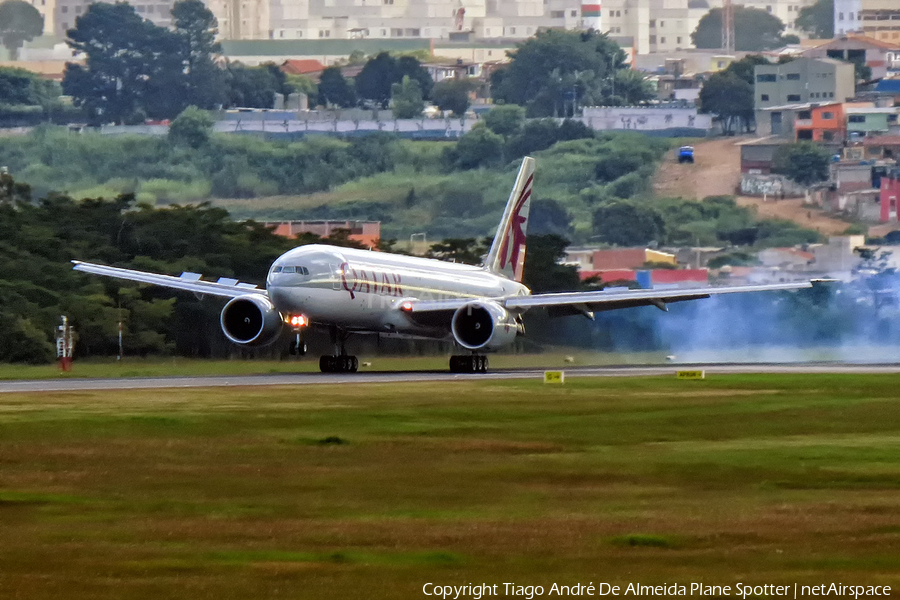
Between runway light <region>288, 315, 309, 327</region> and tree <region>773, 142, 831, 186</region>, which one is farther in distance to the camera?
tree <region>773, 142, 831, 186</region>

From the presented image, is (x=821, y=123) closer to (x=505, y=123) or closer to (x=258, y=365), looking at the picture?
(x=505, y=123)

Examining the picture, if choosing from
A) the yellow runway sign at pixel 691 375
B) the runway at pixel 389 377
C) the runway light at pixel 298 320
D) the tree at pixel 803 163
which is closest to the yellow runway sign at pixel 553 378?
the runway at pixel 389 377

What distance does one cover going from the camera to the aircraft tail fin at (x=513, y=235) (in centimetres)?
6425

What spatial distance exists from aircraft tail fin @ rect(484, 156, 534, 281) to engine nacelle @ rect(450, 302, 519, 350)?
294 inches

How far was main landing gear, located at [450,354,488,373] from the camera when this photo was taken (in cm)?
5662

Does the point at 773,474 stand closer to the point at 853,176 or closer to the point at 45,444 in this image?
the point at 45,444

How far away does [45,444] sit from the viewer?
29891mm

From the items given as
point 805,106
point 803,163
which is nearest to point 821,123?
point 805,106

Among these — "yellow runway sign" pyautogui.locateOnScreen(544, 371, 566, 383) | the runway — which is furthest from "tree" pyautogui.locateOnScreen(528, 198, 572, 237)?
"yellow runway sign" pyautogui.locateOnScreen(544, 371, 566, 383)

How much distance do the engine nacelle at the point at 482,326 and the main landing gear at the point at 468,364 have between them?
67 centimetres

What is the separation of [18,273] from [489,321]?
2153 centimetres

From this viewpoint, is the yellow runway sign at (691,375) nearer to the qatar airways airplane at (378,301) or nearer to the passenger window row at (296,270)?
the qatar airways airplane at (378,301)

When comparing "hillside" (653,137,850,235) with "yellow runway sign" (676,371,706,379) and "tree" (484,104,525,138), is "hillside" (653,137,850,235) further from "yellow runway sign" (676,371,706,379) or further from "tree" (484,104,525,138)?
"yellow runway sign" (676,371,706,379)

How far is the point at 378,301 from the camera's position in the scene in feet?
182
